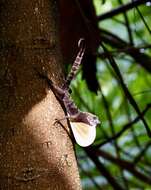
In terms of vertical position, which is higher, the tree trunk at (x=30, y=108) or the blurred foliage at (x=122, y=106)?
the tree trunk at (x=30, y=108)

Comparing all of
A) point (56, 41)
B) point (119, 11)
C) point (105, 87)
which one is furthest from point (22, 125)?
point (105, 87)

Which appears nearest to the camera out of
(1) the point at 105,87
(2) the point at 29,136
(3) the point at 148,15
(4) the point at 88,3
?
(2) the point at 29,136

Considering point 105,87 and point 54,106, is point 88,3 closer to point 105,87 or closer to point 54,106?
point 54,106

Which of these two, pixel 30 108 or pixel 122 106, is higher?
pixel 30 108

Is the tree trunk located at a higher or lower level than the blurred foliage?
higher

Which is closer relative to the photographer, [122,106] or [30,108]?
[30,108]

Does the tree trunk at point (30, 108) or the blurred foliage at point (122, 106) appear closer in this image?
the tree trunk at point (30, 108)

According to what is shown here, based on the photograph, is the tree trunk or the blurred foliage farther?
the blurred foliage

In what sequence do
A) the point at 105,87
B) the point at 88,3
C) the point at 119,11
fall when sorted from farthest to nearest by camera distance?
the point at 105,87
the point at 119,11
the point at 88,3
